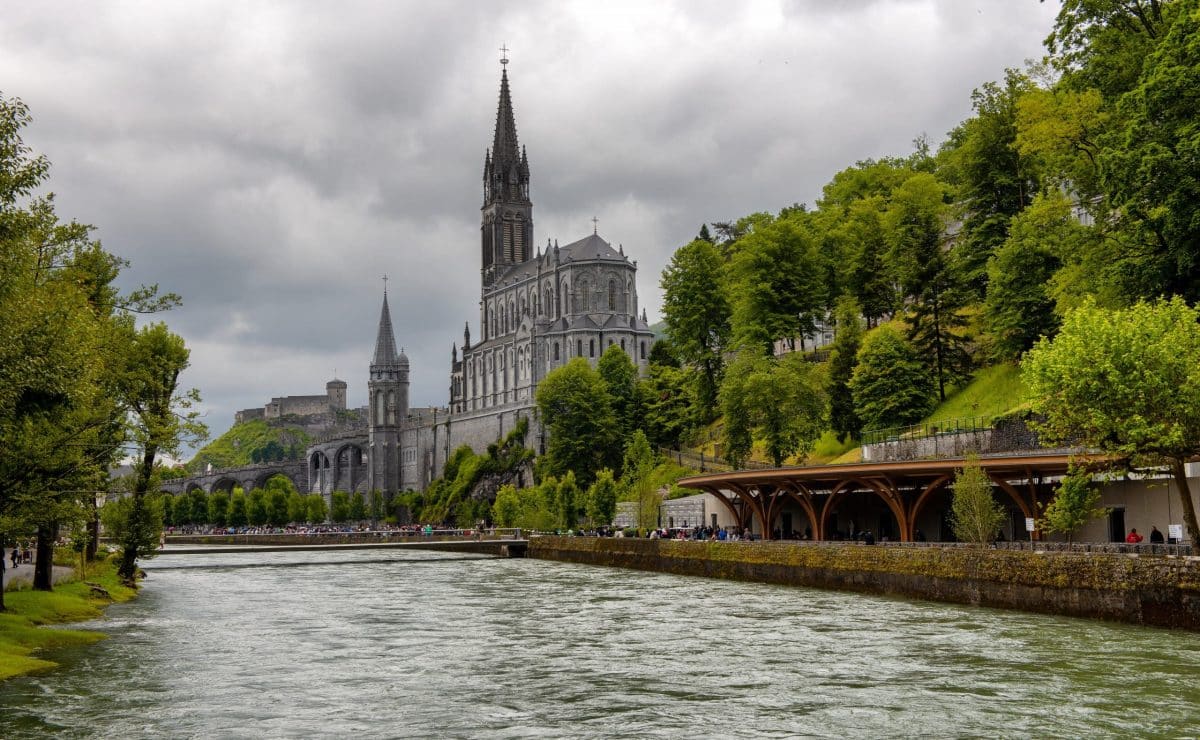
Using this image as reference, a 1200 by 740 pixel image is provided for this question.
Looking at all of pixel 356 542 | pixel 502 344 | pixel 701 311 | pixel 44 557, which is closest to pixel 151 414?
pixel 44 557

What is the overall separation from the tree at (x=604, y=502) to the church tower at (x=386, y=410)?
81962mm

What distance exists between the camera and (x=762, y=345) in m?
76.2

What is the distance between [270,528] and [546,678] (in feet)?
409

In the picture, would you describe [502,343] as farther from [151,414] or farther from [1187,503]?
[1187,503]

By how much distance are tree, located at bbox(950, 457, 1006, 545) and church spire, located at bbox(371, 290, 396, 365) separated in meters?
134

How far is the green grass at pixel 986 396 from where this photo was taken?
57156mm

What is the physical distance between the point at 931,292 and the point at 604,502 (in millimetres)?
26820

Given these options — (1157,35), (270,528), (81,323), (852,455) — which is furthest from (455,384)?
(81,323)

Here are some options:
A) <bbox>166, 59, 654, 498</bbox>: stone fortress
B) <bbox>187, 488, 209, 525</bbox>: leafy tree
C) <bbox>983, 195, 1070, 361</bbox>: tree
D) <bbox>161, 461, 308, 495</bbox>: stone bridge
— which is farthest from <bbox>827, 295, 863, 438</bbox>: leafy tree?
<bbox>161, 461, 308, 495</bbox>: stone bridge

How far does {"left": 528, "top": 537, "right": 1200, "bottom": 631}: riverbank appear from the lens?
1148 inches

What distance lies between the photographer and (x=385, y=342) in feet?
562

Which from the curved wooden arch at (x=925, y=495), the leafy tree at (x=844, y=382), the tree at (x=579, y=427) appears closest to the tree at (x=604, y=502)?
the tree at (x=579, y=427)

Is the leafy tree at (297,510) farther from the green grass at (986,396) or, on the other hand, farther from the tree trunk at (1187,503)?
the tree trunk at (1187,503)

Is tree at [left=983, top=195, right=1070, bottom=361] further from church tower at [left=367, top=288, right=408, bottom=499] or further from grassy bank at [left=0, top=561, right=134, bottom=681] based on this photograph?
church tower at [left=367, top=288, right=408, bottom=499]
